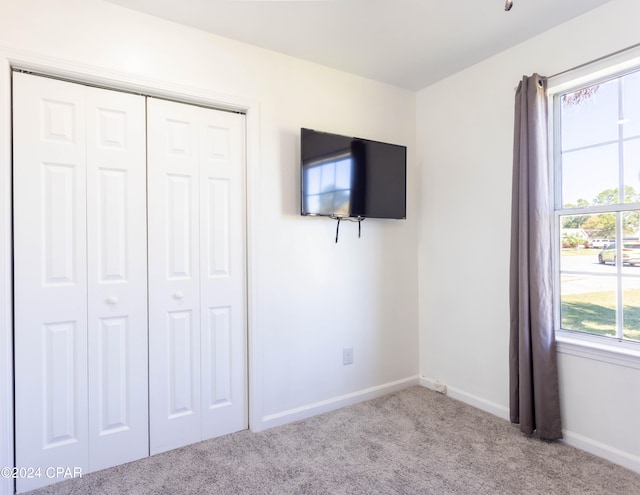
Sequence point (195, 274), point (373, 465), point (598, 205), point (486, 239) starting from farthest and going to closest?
point (486, 239), point (195, 274), point (598, 205), point (373, 465)

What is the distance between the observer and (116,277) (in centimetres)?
203

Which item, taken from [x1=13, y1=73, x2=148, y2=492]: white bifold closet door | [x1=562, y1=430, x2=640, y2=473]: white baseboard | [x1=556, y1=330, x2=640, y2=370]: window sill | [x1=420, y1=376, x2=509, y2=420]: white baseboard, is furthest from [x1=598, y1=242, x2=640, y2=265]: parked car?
[x1=13, y1=73, x2=148, y2=492]: white bifold closet door

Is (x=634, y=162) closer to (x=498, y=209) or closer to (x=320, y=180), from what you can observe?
(x=498, y=209)

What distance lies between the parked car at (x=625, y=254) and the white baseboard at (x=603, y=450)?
3.29 feet

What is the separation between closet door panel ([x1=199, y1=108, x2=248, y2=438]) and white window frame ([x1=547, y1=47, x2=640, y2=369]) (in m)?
1.94

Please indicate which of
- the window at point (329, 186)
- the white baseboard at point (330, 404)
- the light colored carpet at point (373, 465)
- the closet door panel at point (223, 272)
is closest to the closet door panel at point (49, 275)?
the light colored carpet at point (373, 465)

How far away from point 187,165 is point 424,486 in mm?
2139

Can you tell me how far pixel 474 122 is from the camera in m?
2.70

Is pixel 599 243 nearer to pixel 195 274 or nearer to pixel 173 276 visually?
pixel 195 274

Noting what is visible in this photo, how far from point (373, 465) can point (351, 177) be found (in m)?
1.77

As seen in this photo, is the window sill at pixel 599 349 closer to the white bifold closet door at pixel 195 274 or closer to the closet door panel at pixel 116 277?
the white bifold closet door at pixel 195 274

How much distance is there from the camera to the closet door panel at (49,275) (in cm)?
180

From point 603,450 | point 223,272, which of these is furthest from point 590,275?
point 223,272

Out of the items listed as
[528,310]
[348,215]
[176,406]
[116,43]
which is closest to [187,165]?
[116,43]
